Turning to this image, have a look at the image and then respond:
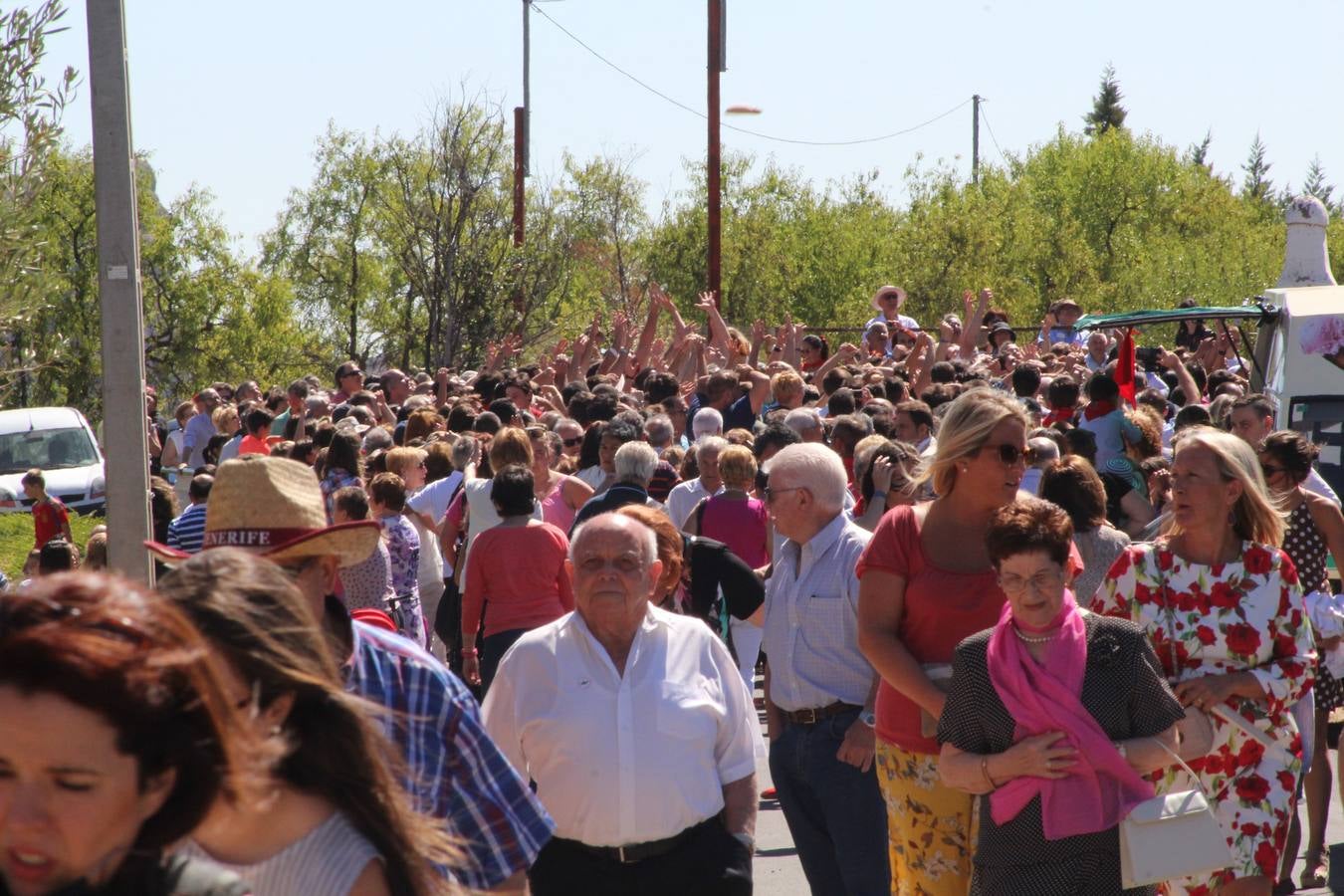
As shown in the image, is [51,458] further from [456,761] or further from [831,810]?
[456,761]

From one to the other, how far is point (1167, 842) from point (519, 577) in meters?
4.21

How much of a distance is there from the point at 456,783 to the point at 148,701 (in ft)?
3.97

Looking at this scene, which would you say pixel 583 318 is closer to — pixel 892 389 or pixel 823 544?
pixel 892 389

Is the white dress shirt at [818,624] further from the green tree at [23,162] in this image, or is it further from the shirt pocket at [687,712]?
the green tree at [23,162]

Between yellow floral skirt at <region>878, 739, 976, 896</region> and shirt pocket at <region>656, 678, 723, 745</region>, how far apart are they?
0.82 metres

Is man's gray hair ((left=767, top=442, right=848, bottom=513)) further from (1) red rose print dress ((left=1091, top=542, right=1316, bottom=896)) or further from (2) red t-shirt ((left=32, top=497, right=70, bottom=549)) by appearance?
(2) red t-shirt ((left=32, top=497, right=70, bottom=549))

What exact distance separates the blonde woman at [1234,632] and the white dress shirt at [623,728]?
1514 millimetres

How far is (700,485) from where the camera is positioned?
1025 cm

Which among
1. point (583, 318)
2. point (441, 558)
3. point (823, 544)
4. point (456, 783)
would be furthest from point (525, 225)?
point (456, 783)

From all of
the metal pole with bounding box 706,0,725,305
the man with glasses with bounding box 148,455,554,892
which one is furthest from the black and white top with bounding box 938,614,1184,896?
the metal pole with bounding box 706,0,725,305

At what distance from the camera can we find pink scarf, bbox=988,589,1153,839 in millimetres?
4711

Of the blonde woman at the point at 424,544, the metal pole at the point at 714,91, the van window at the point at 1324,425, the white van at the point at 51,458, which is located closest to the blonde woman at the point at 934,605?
the blonde woman at the point at 424,544

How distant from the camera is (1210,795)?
5.50 meters

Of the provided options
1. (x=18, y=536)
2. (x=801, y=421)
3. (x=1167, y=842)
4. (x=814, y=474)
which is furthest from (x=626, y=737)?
(x=18, y=536)
